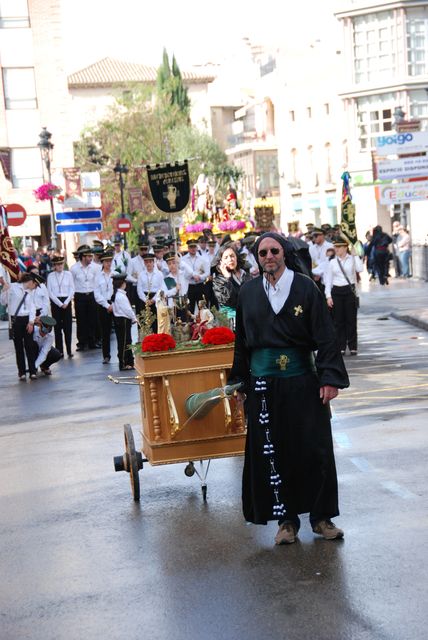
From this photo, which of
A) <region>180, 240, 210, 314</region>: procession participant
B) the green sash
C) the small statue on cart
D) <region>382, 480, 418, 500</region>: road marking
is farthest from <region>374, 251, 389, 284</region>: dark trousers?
the green sash

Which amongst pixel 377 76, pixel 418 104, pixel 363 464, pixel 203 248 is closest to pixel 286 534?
pixel 363 464

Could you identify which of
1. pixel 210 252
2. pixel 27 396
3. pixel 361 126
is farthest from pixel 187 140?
pixel 27 396

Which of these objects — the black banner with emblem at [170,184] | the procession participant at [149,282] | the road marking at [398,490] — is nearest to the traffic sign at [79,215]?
the black banner with emblem at [170,184]

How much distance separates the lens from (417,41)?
222ft

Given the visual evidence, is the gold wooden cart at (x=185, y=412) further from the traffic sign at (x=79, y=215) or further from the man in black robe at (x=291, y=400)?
the traffic sign at (x=79, y=215)

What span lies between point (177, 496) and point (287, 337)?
2.22 meters

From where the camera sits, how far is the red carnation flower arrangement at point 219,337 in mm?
8875

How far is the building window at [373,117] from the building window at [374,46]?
1.12 meters

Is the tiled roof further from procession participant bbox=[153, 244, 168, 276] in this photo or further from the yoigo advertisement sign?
procession participant bbox=[153, 244, 168, 276]

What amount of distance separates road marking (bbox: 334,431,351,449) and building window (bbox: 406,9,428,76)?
5830cm

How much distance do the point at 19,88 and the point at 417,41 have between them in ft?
67.2

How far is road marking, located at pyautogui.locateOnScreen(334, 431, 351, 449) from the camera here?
1080cm

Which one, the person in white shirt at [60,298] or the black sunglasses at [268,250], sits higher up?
the black sunglasses at [268,250]

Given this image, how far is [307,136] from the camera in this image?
79.6 meters
